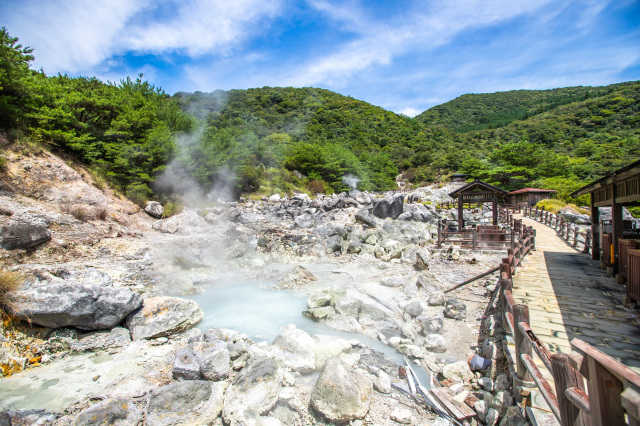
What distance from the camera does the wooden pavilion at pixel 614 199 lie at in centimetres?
589

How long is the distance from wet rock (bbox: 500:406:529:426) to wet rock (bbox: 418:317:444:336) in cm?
308

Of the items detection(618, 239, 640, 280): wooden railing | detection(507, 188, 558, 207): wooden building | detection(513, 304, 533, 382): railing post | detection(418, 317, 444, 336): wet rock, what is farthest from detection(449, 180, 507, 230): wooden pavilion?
detection(507, 188, 558, 207): wooden building

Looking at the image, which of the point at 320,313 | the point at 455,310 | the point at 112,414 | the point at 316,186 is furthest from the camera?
the point at 316,186

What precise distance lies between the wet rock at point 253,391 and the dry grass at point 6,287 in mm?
4792

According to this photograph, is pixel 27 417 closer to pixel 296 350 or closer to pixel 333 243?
pixel 296 350

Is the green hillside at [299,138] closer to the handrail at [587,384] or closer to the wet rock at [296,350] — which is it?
the wet rock at [296,350]

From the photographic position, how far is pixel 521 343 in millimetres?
3592

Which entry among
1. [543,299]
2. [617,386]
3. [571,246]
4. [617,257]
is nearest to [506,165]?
[571,246]

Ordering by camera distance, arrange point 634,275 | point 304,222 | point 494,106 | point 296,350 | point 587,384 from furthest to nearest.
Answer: point 494,106 < point 304,222 < point 296,350 < point 634,275 < point 587,384

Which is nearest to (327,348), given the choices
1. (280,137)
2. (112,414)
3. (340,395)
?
(340,395)

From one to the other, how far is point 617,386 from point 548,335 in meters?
3.82

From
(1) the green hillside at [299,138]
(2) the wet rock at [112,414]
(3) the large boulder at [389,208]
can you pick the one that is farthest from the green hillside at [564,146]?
(2) the wet rock at [112,414]

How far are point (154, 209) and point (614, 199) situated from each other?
19.5 m

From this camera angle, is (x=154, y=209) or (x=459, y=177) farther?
(x=459, y=177)
